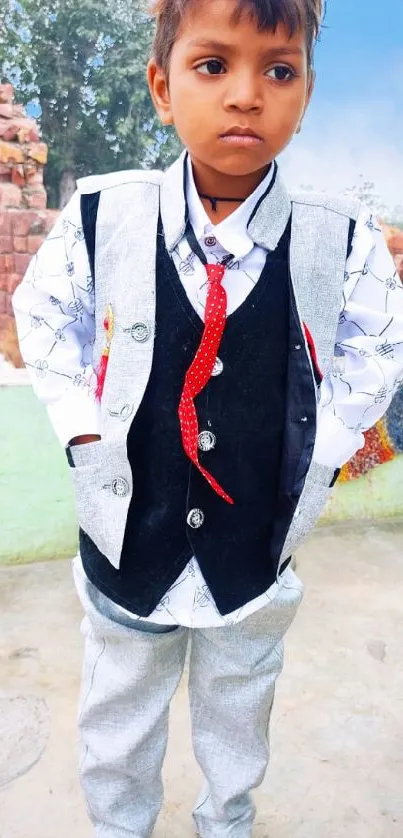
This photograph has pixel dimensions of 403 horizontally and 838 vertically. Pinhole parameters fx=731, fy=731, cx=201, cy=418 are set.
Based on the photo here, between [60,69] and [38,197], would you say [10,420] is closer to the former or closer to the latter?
[38,197]

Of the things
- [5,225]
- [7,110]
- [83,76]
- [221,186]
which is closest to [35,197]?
[5,225]

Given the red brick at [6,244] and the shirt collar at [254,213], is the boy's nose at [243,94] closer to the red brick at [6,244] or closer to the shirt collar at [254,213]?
the shirt collar at [254,213]

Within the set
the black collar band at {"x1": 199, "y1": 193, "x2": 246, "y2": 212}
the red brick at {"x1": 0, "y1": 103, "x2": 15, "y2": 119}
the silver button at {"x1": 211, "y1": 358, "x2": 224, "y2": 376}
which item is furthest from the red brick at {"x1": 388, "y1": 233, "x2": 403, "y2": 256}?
the silver button at {"x1": 211, "y1": 358, "x2": 224, "y2": 376}

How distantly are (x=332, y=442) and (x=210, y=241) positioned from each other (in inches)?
14.3

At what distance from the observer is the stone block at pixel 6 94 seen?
7.41ft

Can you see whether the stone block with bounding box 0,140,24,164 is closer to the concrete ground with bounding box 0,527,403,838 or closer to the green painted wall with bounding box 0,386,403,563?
the green painted wall with bounding box 0,386,403,563

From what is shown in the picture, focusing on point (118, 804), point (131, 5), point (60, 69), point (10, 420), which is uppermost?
point (131, 5)

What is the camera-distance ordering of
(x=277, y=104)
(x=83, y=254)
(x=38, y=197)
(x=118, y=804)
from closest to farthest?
1. (x=277, y=104)
2. (x=83, y=254)
3. (x=118, y=804)
4. (x=38, y=197)

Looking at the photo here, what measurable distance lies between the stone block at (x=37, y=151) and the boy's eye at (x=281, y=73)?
1538mm

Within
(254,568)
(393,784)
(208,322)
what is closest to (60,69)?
(208,322)

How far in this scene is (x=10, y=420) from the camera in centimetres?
248

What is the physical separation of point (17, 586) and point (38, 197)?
1.29m

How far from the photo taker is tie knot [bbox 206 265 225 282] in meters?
1.07

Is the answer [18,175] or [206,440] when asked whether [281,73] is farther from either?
[18,175]
